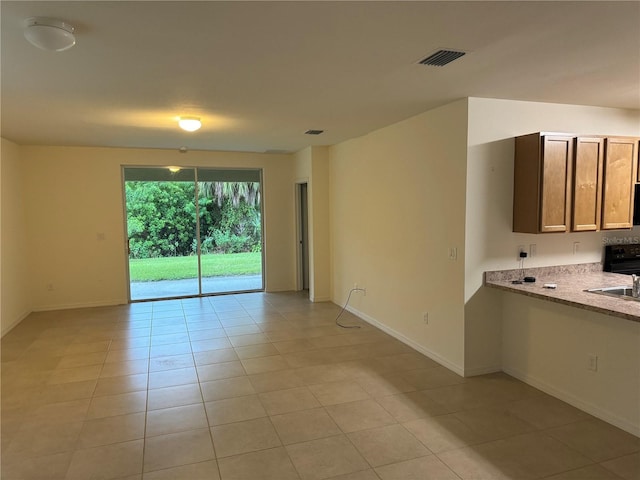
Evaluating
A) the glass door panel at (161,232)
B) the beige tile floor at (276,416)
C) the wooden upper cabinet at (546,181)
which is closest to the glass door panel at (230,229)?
the glass door panel at (161,232)

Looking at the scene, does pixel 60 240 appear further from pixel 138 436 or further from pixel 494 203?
pixel 494 203

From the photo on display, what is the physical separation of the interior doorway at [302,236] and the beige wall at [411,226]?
152 centimetres

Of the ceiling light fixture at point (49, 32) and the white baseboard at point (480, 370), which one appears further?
the white baseboard at point (480, 370)

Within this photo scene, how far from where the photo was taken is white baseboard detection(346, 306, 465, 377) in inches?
154

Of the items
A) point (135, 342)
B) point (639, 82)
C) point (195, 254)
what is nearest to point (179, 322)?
point (135, 342)

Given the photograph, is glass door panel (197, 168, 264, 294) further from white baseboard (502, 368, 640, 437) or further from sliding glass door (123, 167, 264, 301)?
white baseboard (502, 368, 640, 437)

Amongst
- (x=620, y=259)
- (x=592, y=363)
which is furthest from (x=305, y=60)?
(x=620, y=259)

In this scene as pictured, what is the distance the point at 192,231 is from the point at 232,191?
3.26 ft

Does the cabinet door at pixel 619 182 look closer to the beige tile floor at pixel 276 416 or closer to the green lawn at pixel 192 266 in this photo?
the beige tile floor at pixel 276 416

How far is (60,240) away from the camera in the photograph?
6422 millimetres

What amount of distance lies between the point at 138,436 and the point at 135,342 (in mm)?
2192

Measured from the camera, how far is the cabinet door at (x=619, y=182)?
371cm

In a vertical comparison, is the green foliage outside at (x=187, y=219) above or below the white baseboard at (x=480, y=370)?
above

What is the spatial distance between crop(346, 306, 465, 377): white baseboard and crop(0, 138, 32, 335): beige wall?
4.53 metres
